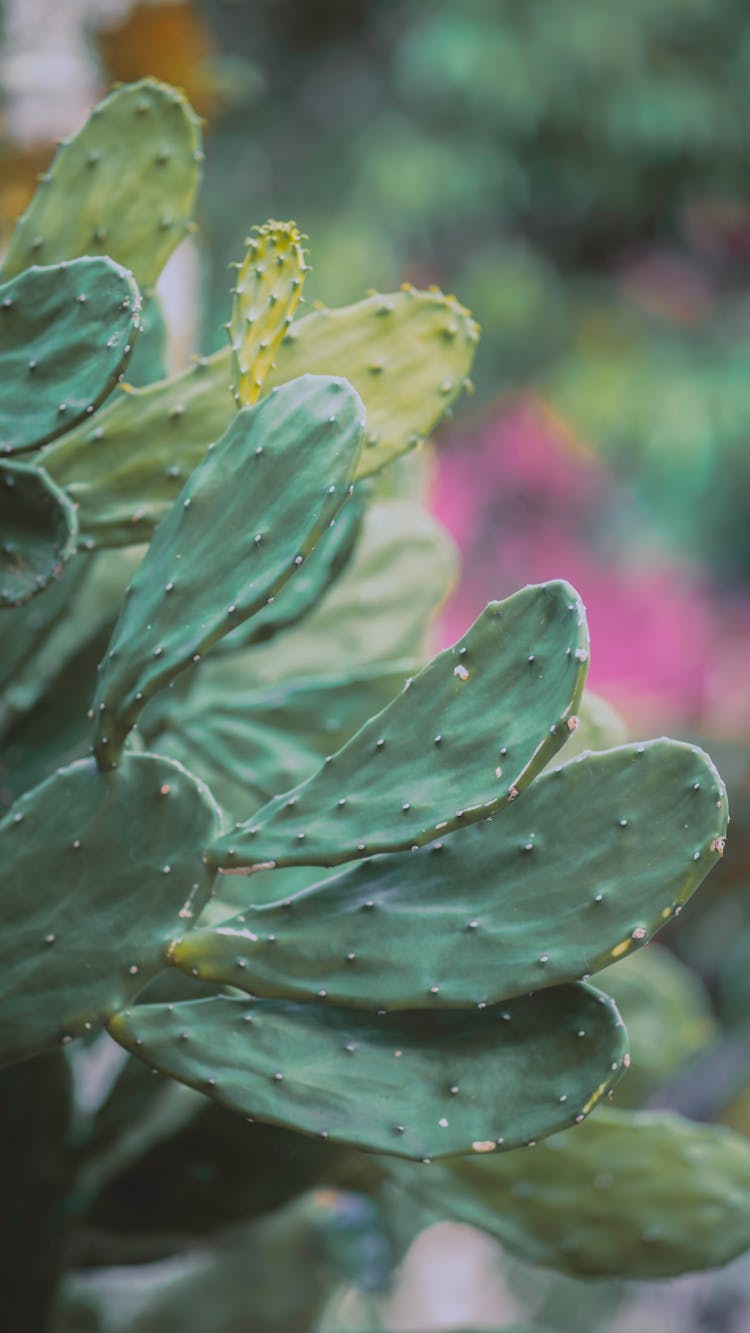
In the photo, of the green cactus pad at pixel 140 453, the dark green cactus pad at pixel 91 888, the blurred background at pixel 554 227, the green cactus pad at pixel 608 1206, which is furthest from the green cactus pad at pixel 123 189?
the blurred background at pixel 554 227

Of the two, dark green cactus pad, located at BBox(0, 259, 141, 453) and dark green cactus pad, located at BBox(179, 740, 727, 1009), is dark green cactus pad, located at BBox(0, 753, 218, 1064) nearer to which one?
dark green cactus pad, located at BBox(179, 740, 727, 1009)

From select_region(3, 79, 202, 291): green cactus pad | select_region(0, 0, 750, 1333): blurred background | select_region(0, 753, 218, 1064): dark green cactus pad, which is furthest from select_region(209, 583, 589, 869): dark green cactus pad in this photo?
select_region(0, 0, 750, 1333): blurred background

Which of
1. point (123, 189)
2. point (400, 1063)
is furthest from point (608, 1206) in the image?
point (123, 189)

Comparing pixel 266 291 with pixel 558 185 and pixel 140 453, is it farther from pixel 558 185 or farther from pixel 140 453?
pixel 558 185

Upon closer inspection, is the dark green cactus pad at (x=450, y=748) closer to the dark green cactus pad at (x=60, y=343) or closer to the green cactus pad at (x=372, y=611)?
the dark green cactus pad at (x=60, y=343)

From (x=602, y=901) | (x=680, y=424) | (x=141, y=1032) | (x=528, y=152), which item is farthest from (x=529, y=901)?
(x=528, y=152)
